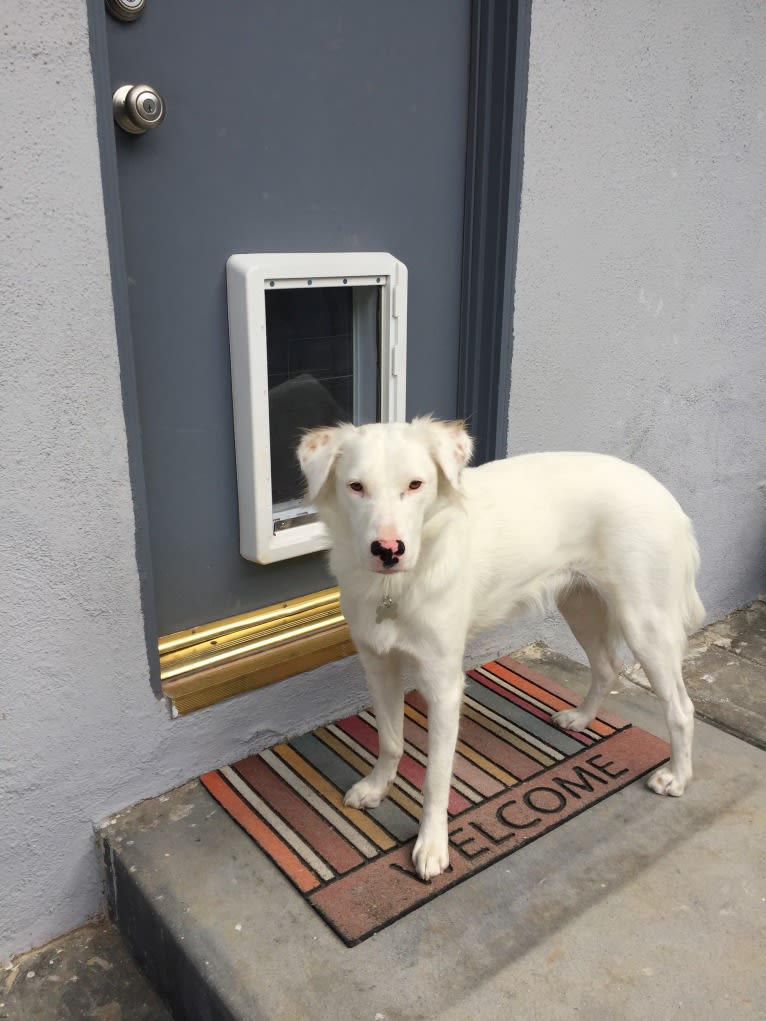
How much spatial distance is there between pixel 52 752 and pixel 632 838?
1.50m

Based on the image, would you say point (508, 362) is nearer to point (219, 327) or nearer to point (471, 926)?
point (219, 327)

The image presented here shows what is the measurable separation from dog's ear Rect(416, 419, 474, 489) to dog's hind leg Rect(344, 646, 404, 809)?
545 mm

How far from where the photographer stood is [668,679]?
2131 mm

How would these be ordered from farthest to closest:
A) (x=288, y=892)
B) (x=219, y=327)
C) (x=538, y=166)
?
1. (x=538, y=166)
2. (x=219, y=327)
3. (x=288, y=892)

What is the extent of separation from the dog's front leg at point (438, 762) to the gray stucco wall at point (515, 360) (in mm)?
645

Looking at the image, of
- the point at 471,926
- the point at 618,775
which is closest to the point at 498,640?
the point at 618,775

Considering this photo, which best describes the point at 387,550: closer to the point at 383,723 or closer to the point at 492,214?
the point at 383,723

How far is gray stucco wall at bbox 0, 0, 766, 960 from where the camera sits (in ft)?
5.38

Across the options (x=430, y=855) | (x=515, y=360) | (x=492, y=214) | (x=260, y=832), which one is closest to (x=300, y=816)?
(x=260, y=832)

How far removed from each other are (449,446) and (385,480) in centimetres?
19

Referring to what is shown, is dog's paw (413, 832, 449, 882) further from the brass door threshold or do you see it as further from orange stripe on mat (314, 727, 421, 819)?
the brass door threshold

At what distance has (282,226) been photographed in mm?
2193

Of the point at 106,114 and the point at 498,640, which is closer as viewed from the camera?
the point at 106,114

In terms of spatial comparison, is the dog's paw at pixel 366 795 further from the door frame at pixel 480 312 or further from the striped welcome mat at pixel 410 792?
the door frame at pixel 480 312
